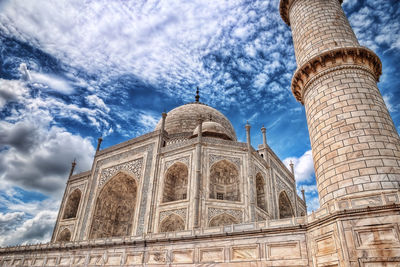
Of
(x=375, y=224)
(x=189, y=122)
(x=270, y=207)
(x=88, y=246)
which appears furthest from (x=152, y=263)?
(x=189, y=122)

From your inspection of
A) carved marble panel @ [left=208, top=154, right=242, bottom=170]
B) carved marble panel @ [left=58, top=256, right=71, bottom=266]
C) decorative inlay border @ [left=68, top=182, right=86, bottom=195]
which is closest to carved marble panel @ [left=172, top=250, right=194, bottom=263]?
carved marble panel @ [left=58, top=256, right=71, bottom=266]

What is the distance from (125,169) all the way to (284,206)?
11.2 metres

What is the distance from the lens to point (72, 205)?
21953mm

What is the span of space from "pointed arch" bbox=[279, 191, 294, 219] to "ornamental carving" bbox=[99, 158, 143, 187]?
9672 mm

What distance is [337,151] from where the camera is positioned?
649 centimetres

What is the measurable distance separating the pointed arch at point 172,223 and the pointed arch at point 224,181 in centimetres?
204

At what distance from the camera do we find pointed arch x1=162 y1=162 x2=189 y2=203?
15.9m

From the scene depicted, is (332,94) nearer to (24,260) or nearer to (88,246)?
(88,246)

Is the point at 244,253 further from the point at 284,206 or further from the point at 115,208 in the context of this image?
the point at 115,208

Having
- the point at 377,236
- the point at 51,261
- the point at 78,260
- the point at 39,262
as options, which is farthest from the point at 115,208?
the point at 377,236

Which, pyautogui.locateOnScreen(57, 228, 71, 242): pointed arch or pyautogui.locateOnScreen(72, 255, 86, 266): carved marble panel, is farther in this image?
pyautogui.locateOnScreen(57, 228, 71, 242): pointed arch

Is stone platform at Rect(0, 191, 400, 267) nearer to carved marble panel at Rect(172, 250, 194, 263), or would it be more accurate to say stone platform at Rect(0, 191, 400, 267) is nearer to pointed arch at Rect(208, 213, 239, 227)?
carved marble panel at Rect(172, 250, 194, 263)

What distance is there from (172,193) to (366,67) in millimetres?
11733

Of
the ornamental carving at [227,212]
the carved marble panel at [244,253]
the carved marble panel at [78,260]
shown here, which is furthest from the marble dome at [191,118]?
the carved marble panel at [244,253]
